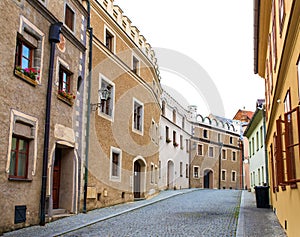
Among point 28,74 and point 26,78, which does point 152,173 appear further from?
point 26,78

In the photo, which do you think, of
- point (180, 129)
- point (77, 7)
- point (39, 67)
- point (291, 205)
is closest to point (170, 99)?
point (180, 129)

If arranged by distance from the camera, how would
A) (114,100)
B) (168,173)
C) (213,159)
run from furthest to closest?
(213,159), (168,173), (114,100)

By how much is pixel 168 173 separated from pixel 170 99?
7012mm

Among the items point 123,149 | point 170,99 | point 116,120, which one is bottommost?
point 123,149

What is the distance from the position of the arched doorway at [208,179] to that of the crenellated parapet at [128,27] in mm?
28078

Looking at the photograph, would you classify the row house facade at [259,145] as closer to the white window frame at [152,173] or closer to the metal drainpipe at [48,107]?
the white window frame at [152,173]

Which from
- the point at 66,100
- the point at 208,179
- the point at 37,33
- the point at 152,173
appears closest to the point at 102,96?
the point at 66,100

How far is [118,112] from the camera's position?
61.9 feet

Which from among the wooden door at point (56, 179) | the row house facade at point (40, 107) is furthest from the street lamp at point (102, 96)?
the wooden door at point (56, 179)

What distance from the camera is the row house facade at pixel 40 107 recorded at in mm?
10227

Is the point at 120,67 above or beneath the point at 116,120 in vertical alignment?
above

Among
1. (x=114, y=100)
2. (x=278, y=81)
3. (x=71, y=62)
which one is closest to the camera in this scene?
(x=278, y=81)

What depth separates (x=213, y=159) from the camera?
2063 inches

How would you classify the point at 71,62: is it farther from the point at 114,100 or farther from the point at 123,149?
the point at 123,149
